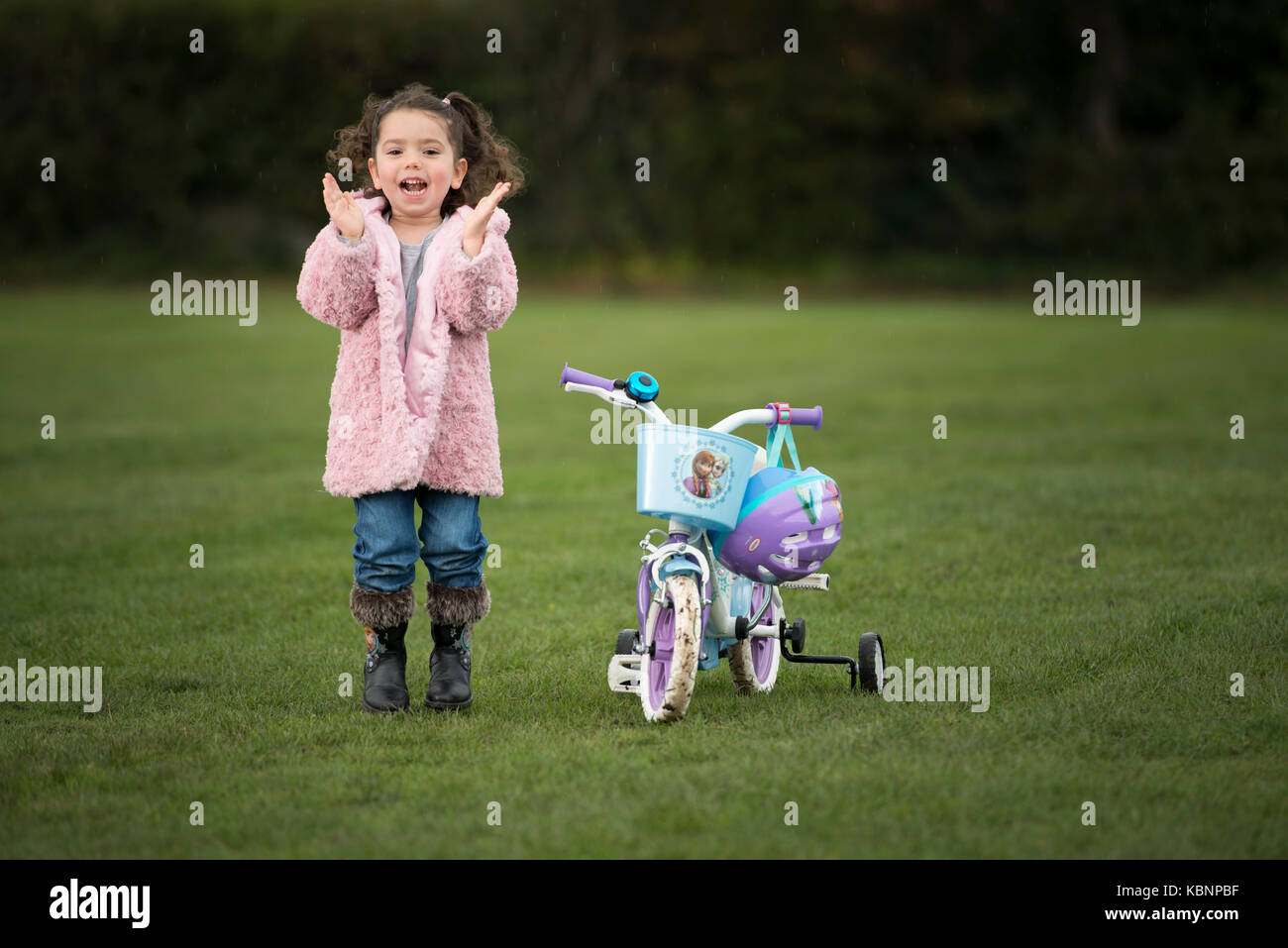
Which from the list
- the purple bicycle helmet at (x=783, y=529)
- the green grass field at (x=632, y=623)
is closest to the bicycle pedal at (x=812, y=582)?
the purple bicycle helmet at (x=783, y=529)

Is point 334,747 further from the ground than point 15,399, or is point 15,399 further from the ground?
point 15,399

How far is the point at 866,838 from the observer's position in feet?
11.4

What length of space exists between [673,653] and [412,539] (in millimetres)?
861

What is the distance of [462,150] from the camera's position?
15.4 feet

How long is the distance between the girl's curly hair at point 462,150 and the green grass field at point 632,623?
1587mm

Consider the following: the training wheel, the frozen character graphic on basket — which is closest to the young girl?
the frozen character graphic on basket

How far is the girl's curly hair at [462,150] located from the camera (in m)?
4.64

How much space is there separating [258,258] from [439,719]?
2414cm

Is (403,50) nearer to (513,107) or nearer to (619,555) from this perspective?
(513,107)

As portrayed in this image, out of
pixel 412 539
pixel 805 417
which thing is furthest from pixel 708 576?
pixel 412 539

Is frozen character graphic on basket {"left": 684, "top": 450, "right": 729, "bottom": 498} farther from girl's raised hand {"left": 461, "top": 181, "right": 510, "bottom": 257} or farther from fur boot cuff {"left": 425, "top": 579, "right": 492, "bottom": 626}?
girl's raised hand {"left": 461, "top": 181, "right": 510, "bottom": 257}

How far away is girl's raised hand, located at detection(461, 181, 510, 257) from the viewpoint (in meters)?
4.31
